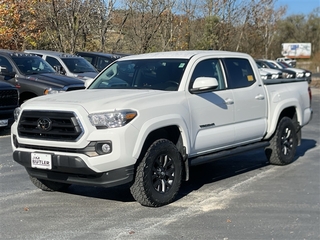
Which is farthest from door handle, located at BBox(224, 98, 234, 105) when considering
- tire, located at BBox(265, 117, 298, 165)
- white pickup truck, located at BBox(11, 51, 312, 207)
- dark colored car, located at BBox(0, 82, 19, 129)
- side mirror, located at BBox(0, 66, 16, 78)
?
side mirror, located at BBox(0, 66, 16, 78)

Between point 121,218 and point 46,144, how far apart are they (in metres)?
→ 1.17

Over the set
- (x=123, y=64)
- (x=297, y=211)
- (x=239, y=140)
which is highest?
(x=123, y=64)

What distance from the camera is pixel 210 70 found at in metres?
7.39

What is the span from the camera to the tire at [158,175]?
5910mm

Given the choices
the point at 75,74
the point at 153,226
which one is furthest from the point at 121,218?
the point at 75,74

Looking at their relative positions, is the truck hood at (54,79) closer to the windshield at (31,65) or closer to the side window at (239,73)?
the windshield at (31,65)

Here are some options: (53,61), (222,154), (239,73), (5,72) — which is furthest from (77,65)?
(222,154)

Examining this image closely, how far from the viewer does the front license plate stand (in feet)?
19.1

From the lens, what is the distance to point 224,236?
5.17 meters

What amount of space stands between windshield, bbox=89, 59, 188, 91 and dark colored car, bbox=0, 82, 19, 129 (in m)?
4.53

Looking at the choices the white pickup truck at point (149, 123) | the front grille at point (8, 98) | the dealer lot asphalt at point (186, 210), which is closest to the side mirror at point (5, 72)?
the front grille at point (8, 98)

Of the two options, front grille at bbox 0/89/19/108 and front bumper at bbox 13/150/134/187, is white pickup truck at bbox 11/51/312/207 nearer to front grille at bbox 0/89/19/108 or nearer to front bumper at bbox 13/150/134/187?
front bumper at bbox 13/150/134/187

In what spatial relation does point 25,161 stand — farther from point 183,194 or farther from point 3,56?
point 3,56

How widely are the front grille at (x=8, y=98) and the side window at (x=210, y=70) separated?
5.74 m
